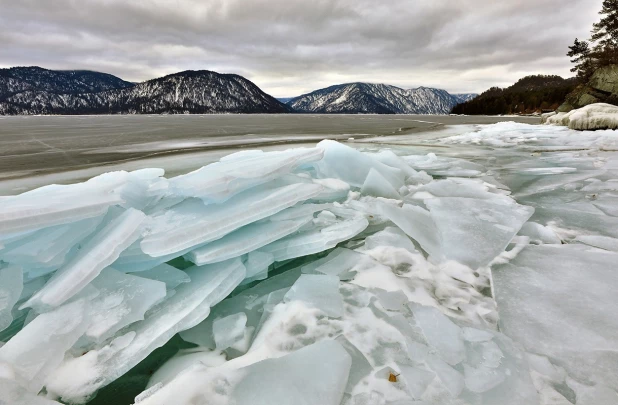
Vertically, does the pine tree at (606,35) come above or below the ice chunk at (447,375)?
above

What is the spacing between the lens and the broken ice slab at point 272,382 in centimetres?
110

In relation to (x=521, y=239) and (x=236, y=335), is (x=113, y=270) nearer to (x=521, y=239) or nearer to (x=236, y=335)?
(x=236, y=335)

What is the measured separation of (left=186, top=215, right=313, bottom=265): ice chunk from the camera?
175 cm

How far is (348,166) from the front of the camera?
13.0ft

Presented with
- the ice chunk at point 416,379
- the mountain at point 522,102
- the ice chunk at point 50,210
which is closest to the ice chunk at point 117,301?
the ice chunk at point 50,210

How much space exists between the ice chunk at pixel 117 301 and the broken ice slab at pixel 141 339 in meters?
0.06

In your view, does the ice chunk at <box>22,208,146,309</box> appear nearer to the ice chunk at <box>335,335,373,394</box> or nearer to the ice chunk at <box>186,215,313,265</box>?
the ice chunk at <box>186,215,313,265</box>

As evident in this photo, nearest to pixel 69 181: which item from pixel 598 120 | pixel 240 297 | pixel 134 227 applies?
pixel 134 227

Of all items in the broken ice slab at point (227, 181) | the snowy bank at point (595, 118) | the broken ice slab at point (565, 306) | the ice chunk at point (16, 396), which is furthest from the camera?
the snowy bank at point (595, 118)

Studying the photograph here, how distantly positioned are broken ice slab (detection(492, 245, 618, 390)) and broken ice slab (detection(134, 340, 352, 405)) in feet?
2.91

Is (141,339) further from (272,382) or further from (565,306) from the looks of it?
(565,306)

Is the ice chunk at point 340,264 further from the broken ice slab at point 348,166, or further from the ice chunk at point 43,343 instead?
the broken ice slab at point 348,166

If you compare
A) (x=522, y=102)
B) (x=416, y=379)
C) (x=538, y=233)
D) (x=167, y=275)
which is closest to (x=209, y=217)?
(x=167, y=275)

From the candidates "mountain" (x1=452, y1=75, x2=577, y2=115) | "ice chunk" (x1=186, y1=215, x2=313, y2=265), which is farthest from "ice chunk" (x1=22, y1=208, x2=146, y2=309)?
"mountain" (x1=452, y1=75, x2=577, y2=115)
